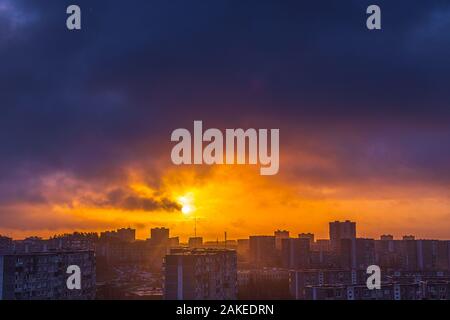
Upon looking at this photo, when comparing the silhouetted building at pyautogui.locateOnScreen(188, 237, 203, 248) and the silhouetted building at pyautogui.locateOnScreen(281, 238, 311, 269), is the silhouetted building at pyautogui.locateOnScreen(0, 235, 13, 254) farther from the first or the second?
the silhouetted building at pyautogui.locateOnScreen(281, 238, 311, 269)

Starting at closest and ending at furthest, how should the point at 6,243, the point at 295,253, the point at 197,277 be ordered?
the point at 197,277, the point at 6,243, the point at 295,253

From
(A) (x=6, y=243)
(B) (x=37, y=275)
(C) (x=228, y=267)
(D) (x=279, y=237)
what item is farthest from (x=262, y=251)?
(B) (x=37, y=275)

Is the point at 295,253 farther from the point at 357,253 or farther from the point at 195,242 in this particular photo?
the point at 195,242

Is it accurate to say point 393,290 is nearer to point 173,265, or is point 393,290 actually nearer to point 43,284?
point 173,265

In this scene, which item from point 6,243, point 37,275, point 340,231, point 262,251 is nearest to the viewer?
point 37,275

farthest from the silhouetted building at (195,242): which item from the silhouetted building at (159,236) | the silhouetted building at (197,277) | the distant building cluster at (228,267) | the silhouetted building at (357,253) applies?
the silhouetted building at (197,277)

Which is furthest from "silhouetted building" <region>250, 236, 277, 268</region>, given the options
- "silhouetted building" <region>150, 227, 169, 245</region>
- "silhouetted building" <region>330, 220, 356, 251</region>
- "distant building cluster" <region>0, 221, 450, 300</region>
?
"silhouetted building" <region>150, 227, 169, 245</region>

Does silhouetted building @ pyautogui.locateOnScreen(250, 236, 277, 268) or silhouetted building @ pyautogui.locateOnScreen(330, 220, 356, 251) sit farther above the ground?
silhouetted building @ pyautogui.locateOnScreen(330, 220, 356, 251)
